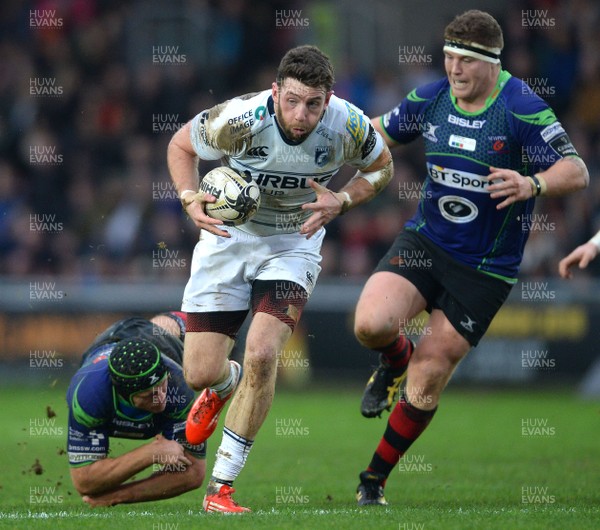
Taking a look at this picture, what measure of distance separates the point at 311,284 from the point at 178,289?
25.4ft

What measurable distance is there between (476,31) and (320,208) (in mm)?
1606

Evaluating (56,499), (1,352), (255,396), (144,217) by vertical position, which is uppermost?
(255,396)

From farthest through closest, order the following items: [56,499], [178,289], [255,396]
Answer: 1. [178,289]
2. [56,499]
3. [255,396]

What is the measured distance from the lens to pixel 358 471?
9.89 metres

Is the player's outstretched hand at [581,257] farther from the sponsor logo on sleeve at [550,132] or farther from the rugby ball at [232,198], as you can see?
the rugby ball at [232,198]

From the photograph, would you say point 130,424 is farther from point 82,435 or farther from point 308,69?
point 308,69

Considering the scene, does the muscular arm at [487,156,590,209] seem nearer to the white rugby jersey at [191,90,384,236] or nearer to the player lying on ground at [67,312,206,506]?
the white rugby jersey at [191,90,384,236]

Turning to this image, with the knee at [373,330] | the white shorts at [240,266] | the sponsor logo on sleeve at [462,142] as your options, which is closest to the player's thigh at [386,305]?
the knee at [373,330]

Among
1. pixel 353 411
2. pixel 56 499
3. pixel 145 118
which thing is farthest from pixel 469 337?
pixel 145 118

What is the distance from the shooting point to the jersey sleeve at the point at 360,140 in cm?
757

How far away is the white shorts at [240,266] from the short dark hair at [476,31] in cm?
167

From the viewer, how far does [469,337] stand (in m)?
7.82

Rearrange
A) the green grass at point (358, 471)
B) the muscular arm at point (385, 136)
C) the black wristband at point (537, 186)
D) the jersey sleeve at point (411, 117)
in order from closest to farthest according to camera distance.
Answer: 1. the green grass at point (358, 471)
2. the black wristband at point (537, 186)
3. the jersey sleeve at point (411, 117)
4. the muscular arm at point (385, 136)

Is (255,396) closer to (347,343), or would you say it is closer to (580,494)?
(580,494)
